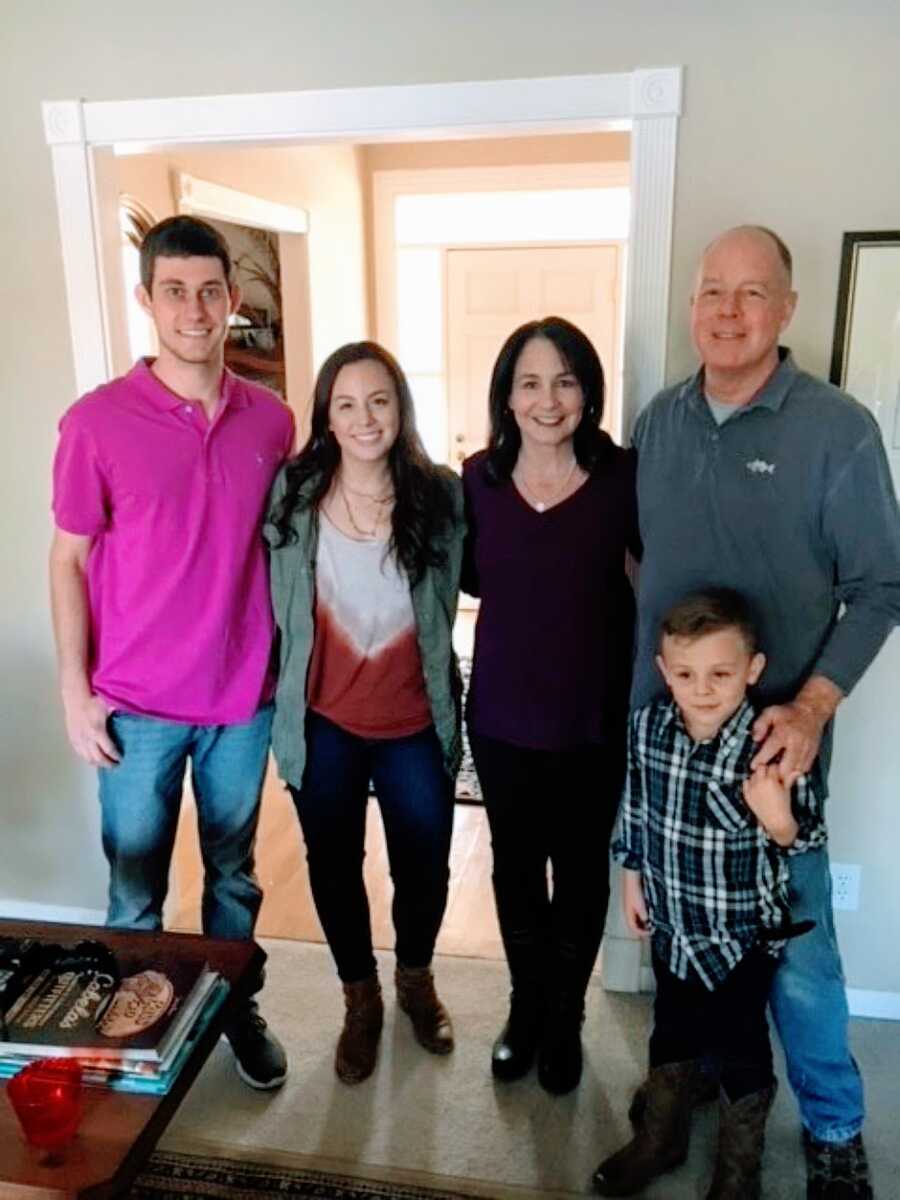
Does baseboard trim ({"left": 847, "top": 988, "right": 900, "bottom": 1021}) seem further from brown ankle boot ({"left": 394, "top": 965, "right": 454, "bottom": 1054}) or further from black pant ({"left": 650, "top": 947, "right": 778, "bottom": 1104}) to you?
brown ankle boot ({"left": 394, "top": 965, "right": 454, "bottom": 1054})

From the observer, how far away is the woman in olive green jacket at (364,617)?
1.73m

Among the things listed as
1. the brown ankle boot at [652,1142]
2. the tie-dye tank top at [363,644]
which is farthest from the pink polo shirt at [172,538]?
the brown ankle boot at [652,1142]

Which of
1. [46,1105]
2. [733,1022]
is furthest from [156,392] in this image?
[733,1022]

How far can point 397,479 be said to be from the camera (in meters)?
1.75

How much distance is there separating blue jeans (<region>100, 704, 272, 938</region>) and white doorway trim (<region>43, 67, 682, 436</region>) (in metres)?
0.98

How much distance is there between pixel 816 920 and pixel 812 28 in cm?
161

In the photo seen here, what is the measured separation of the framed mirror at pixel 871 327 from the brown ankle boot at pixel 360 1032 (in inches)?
62.0

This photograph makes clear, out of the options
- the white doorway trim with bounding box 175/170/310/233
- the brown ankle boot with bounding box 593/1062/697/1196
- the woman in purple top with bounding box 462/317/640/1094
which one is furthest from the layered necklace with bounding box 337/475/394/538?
the white doorway trim with bounding box 175/170/310/233

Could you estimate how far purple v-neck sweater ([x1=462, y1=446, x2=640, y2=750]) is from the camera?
5.55 ft

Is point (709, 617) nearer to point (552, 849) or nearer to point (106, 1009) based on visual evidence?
point (552, 849)

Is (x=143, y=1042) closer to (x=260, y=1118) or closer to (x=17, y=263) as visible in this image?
(x=260, y=1118)

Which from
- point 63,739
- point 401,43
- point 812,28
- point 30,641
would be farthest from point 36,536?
point 812,28

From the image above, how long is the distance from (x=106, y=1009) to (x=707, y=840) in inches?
37.3

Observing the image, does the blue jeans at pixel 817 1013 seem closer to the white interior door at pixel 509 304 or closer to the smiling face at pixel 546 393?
the smiling face at pixel 546 393
